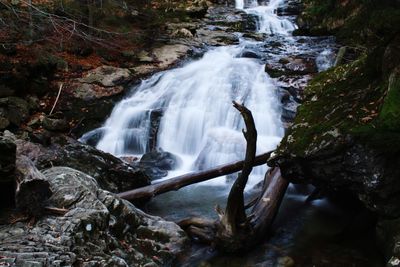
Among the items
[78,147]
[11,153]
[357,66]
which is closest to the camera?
[11,153]

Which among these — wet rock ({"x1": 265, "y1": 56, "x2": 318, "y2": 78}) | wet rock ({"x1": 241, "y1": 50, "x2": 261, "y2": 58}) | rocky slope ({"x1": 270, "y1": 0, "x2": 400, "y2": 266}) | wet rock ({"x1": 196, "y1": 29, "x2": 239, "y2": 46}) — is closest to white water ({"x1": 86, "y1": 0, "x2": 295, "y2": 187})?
wet rock ({"x1": 265, "y1": 56, "x2": 318, "y2": 78})

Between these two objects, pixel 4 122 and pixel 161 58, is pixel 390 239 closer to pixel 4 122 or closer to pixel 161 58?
pixel 4 122

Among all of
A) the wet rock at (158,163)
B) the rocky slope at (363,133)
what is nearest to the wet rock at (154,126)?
the wet rock at (158,163)

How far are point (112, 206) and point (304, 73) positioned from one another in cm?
831

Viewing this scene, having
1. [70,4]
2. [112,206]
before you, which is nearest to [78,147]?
[112,206]

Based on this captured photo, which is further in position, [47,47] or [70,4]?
[70,4]

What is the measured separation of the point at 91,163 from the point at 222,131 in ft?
12.0

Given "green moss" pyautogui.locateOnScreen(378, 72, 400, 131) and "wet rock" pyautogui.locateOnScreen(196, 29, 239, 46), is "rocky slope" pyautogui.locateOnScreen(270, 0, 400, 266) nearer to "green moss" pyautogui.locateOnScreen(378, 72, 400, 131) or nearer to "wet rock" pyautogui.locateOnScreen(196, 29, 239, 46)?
"green moss" pyautogui.locateOnScreen(378, 72, 400, 131)

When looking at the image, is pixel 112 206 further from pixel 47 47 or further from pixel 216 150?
pixel 47 47

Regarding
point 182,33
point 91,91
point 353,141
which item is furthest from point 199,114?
point 182,33

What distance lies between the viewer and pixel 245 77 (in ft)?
42.1

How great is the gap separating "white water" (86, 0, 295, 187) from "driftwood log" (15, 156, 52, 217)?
4626 mm

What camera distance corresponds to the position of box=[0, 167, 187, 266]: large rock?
13.8 ft

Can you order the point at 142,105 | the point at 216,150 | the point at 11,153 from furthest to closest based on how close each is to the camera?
1. the point at 142,105
2. the point at 216,150
3. the point at 11,153
